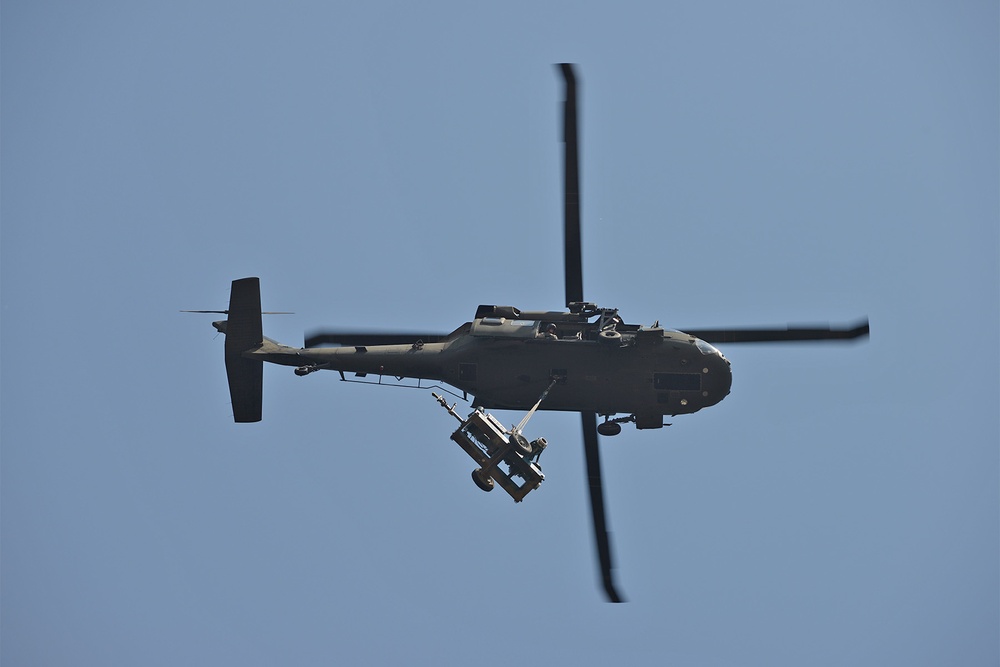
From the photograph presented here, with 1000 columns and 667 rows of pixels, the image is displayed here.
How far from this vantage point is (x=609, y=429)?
33.0 metres

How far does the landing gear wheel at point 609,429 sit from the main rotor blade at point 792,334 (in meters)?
3.61

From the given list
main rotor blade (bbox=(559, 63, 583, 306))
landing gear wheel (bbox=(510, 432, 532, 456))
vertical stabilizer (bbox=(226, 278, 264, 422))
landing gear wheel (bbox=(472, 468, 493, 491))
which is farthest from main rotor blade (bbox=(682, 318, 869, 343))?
vertical stabilizer (bbox=(226, 278, 264, 422))

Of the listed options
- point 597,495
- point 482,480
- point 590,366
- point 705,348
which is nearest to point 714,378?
point 705,348

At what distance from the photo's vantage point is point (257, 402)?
35.7 metres

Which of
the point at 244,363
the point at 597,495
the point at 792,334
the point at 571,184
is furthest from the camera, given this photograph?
the point at 244,363

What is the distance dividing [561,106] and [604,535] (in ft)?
39.8

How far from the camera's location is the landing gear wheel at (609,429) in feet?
108

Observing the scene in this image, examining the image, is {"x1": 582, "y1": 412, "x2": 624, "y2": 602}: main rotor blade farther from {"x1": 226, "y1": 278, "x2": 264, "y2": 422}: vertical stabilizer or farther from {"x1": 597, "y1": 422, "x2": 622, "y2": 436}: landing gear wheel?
{"x1": 226, "y1": 278, "x2": 264, "y2": 422}: vertical stabilizer

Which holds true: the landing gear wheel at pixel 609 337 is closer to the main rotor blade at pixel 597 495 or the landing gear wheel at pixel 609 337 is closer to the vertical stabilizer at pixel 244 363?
the main rotor blade at pixel 597 495

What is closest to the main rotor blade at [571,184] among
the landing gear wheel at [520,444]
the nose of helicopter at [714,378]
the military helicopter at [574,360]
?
the military helicopter at [574,360]

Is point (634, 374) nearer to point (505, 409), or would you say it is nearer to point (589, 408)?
point (589, 408)

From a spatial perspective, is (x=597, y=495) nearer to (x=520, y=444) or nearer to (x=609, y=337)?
(x=609, y=337)

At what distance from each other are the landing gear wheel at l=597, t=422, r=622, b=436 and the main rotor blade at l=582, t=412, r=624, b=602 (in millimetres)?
583

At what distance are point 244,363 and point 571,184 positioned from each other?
11363 millimetres
